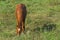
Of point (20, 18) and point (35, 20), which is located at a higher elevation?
point (20, 18)

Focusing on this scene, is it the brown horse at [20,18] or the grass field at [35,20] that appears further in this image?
the brown horse at [20,18]

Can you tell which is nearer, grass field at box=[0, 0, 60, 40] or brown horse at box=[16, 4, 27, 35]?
→ grass field at box=[0, 0, 60, 40]

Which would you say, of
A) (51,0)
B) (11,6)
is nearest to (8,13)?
(11,6)

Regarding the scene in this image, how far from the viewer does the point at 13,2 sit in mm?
12469

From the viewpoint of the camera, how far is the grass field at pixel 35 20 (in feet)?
26.6

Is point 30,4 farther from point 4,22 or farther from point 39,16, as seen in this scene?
point 4,22

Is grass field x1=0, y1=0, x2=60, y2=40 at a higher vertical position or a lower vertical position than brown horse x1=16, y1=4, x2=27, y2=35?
lower

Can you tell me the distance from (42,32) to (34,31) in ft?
1.43

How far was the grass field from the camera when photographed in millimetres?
8113

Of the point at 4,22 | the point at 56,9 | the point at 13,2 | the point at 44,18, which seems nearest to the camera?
the point at 4,22

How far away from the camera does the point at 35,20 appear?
404 inches

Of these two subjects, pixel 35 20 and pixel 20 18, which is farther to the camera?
pixel 35 20

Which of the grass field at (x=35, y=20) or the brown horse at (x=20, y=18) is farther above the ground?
the brown horse at (x=20, y=18)

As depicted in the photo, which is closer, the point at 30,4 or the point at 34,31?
the point at 34,31
